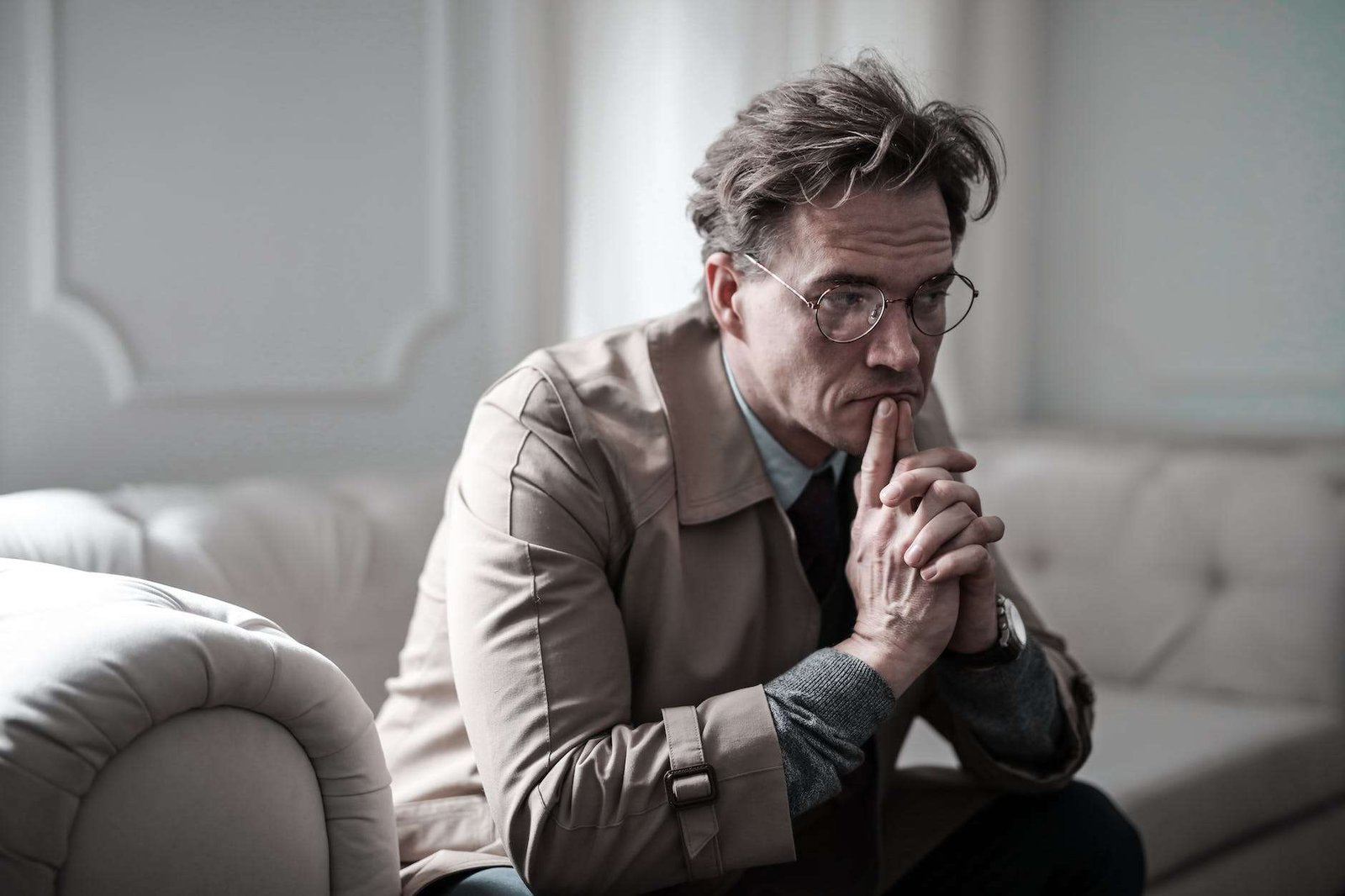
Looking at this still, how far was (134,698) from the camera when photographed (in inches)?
32.7

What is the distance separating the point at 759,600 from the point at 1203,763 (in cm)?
95

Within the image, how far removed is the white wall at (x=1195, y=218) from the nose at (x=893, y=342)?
5.38 ft

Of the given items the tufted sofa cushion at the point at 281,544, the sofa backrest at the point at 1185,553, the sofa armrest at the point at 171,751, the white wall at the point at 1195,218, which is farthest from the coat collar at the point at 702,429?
the white wall at the point at 1195,218

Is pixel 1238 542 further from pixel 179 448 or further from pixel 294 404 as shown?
pixel 179 448

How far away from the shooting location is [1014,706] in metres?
1.26

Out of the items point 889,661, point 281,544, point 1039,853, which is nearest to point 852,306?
point 889,661

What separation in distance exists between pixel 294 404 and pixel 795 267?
3.36 ft

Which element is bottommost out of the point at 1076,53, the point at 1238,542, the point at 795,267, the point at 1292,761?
the point at 1292,761

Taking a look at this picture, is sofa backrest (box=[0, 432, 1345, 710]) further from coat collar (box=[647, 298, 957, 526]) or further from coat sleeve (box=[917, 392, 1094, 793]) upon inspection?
coat sleeve (box=[917, 392, 1094, 793])

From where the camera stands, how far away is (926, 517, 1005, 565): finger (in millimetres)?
1153

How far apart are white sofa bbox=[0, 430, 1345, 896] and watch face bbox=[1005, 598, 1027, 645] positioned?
Answer: 1.76 feet

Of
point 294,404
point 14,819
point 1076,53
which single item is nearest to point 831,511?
point 14,819

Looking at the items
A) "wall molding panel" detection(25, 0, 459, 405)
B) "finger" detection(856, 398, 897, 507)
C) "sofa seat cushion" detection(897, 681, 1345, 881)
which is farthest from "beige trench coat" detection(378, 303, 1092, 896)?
"wall molding panel" detection(25, 0, 459, 405)

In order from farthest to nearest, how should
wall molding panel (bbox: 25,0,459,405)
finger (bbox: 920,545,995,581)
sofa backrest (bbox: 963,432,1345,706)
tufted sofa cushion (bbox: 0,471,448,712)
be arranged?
sofa backrest (bbox: 963,432,1345,706), wall molding panel (bbox: 25,0,459,405), tufted sofa cushion (bbox: 0,471,448,712), finger (bbox: 920,545,995,581)
